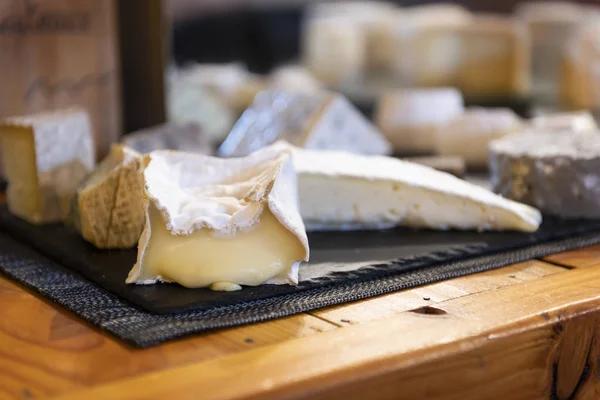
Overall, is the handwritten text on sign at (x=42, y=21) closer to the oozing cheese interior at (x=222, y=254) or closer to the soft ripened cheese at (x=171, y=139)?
the soft ripened cheese at (x=171, y=139)

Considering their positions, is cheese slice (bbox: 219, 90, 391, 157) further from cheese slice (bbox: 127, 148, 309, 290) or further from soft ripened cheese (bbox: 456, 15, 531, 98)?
soft ripened cheese (bbox: 456, 15, 531, 98)

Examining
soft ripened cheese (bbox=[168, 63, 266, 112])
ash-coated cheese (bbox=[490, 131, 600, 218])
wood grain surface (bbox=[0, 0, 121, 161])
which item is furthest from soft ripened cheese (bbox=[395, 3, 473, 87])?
ash-coated cheese (bbox=[490, 131, 600, 218])

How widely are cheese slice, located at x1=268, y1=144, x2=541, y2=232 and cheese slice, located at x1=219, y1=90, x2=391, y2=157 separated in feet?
0.93

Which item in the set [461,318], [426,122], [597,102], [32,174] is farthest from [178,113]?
[461,318]

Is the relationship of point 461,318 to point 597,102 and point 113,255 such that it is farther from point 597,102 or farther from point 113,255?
point 597,102

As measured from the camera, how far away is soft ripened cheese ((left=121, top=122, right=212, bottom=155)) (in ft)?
3.75

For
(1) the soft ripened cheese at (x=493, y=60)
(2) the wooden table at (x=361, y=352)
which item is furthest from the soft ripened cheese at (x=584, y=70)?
(2) the wooden table at (x=361, y=352)

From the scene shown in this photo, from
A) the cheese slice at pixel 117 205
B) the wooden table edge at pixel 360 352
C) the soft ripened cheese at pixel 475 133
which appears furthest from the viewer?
the soft ripened cheese at pixel 475 133

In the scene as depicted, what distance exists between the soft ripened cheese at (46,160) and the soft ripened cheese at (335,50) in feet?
4.94

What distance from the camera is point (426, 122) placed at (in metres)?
1.74

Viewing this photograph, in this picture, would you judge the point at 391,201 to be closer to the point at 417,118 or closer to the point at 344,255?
the point at 344,255

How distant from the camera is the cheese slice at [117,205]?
953 mm

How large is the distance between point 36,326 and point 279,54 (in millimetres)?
2355

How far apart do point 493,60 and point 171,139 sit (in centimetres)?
143
